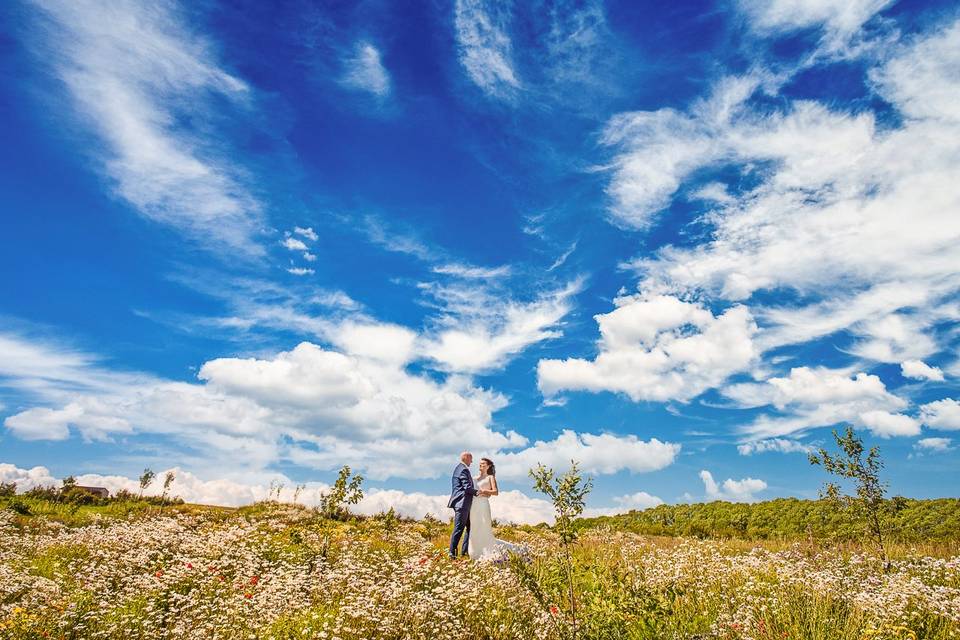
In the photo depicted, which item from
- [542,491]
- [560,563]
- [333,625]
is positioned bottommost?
[333,625]

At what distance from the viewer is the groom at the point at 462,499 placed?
1353 cm

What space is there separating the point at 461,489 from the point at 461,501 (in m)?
→ 0.28

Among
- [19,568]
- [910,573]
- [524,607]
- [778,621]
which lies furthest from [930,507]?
[19,568]

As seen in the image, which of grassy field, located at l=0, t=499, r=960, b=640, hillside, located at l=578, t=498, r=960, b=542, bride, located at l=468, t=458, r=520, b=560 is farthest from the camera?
hillside, located at l=578, t=498, r=960, b=542

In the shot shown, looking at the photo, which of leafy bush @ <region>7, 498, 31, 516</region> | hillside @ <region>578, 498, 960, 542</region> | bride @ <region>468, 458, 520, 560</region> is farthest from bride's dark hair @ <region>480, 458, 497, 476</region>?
leafy bush @ <region>7, 498, 31, 516</region>

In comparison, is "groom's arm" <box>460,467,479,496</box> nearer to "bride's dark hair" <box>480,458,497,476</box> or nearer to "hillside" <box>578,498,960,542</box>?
"bride's dark hair" <box>480,458,497,476</box>

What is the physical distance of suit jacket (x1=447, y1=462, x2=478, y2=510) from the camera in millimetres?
13555

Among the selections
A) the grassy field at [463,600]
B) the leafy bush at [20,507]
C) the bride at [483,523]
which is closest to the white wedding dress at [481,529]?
the bride at [483,523]

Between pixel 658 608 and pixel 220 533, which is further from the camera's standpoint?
pixel 220 533

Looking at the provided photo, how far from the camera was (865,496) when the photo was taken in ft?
46.0

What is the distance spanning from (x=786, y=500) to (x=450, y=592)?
28.4 meters

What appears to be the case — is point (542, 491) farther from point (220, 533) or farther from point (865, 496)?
point (865, 496)

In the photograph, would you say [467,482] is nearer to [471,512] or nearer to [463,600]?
[471,512]

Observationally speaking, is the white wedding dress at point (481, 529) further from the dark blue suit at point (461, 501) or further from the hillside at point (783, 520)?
the hillside at point (783, 520)
